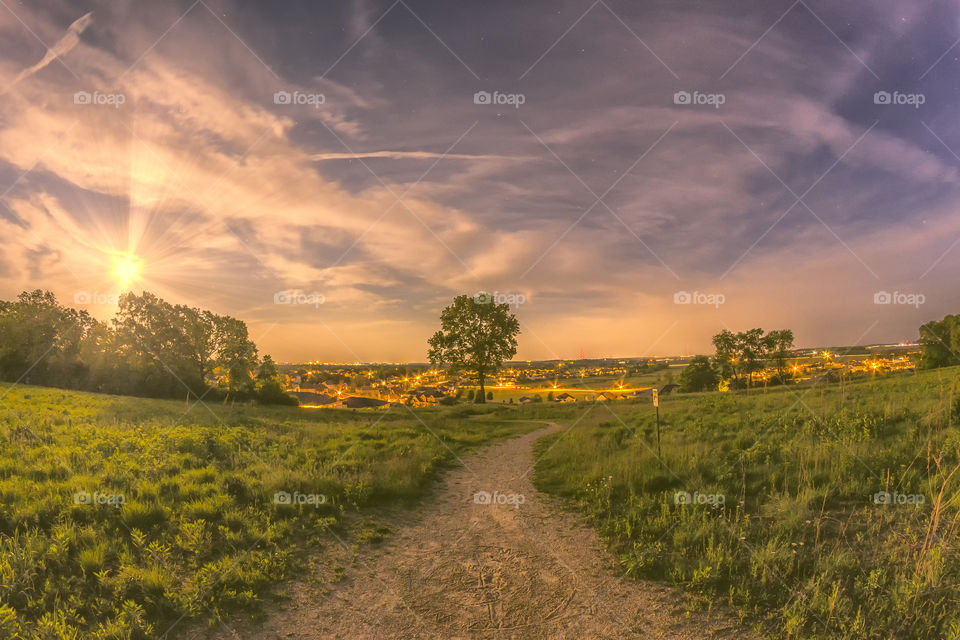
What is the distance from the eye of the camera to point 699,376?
7525cm

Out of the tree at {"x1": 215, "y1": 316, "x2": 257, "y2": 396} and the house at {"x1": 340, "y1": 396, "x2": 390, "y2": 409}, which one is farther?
the house at {"x1": 340, "y1": 396, "x2": 390, "y2": 409}

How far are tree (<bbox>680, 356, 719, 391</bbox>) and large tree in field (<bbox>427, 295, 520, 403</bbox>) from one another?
4388 cm

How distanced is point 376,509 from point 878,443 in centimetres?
1299

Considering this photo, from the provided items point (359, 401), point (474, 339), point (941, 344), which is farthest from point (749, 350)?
point (359, 401)

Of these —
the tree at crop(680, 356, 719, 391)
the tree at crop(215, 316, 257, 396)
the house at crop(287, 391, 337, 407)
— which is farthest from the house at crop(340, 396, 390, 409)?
the tree at crop(680, 356, 719, 391)

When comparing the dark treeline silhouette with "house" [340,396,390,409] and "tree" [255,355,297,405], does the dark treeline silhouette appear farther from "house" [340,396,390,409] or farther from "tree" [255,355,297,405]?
"house" [340,396,390,409]

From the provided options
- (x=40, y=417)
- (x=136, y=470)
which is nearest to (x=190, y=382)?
(x=40, y=417)

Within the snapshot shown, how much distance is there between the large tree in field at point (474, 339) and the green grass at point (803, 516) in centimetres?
3153

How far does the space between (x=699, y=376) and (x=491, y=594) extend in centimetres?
7887

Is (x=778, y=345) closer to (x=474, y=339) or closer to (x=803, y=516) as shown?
(x=474, y=339)

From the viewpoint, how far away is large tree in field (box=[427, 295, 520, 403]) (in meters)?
46.7

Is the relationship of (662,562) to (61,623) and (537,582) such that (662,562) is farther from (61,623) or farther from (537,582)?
(61,623)

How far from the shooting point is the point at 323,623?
5.71m

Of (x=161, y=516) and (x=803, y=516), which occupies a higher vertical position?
(x=161, y=516)
